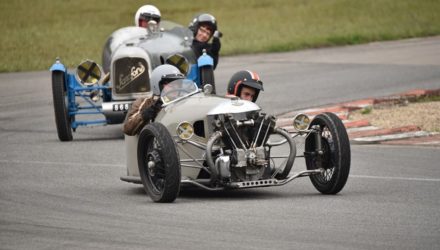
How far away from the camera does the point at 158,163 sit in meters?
11.0

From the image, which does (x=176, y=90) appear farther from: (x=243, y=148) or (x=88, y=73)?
(x=88, y=73)

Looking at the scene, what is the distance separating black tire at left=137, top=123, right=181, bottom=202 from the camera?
10594 millimetres

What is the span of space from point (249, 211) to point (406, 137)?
5854 millimetres

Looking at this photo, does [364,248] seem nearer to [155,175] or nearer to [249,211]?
[249,211]

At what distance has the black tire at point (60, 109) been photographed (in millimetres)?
16438

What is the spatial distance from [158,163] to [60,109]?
573cm

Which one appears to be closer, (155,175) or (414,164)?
(155,175)

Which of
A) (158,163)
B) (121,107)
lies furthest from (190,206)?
(121,107)

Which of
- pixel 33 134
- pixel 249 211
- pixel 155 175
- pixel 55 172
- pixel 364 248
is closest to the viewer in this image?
pixel 364 248

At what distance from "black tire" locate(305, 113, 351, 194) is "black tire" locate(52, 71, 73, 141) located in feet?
18.6

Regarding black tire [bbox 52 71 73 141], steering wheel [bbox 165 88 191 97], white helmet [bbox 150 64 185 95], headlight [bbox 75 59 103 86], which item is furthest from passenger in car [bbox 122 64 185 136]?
headlight [bbox 75 59 103 86]

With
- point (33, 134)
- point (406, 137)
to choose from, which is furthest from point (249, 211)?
point (33, 134)

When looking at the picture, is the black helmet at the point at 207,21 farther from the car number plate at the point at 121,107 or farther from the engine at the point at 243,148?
the engine at the point at 243,148

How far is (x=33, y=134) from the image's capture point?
17.4 meters
